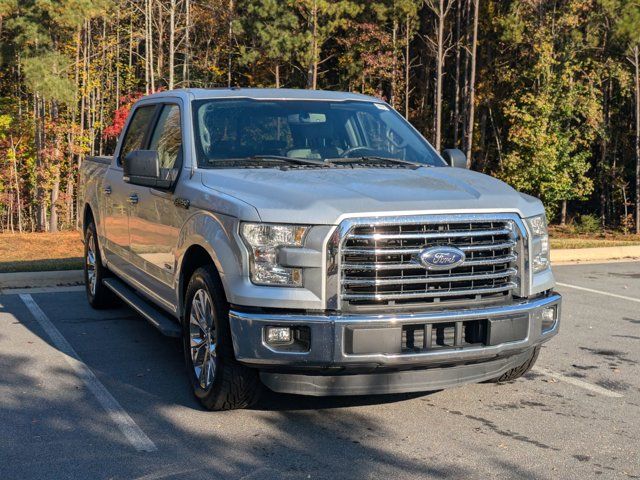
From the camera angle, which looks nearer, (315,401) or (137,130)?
(315,401)

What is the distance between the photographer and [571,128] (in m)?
36.9

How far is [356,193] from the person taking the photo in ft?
16.1

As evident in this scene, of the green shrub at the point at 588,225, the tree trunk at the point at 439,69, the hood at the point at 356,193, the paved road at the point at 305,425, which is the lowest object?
the green shrub at the point at 588,225

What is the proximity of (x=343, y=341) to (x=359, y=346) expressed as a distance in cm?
9

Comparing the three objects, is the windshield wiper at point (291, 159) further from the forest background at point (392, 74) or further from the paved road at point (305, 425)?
the forest background at point (392, 74)

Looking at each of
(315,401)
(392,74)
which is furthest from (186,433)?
(392,74)

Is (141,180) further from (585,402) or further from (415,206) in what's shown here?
(585,402)

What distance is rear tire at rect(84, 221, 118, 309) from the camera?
8.45 meters

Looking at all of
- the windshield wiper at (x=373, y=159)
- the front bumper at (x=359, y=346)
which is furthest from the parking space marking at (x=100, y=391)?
the windshield wiper at (x=373, y=159)

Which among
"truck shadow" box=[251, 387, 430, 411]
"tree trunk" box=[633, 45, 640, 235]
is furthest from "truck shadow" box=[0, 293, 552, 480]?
"tree trunk" box=[633, 45, 640, 235]

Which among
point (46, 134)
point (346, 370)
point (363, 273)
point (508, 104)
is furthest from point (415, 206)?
point (46, 134)

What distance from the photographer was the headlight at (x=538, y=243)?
5207 mm

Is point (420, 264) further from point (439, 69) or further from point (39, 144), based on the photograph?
point (39, 144)

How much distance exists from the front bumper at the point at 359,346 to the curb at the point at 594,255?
29.6ft
